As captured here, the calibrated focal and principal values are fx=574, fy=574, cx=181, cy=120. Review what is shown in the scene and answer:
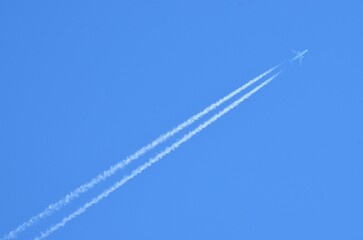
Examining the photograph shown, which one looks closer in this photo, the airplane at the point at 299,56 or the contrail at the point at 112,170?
the contrail at the point at 112,170

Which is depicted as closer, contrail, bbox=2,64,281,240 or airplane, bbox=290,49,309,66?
contrail, bbox=2,64,281,240

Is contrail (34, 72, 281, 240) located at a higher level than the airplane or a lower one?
lower

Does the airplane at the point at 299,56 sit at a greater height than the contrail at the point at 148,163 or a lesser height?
greater

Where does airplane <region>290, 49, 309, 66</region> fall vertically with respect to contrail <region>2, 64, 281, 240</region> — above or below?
above

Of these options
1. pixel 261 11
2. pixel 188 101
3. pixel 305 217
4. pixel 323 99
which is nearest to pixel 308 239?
pixel 305 217

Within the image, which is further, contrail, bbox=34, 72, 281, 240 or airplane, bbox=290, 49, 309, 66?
airplane, bbox=290, 49, 309, 66

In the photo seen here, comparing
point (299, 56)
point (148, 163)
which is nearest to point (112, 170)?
point (148, 163)

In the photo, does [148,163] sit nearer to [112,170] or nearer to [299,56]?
[112,170]

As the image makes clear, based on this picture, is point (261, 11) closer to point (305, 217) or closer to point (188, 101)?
point (188, 101)
